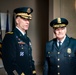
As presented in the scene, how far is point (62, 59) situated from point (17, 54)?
1.55 ft

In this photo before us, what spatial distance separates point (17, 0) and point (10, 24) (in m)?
0.80

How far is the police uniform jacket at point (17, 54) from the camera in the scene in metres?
1.66

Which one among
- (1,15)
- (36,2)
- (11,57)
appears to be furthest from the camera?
(36,2)

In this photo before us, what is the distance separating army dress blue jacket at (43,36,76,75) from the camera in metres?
1.76

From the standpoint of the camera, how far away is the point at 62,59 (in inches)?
70.1

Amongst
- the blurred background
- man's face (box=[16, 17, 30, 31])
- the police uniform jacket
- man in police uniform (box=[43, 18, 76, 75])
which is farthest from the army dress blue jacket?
the blurred background

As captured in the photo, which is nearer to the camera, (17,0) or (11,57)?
(11,57)

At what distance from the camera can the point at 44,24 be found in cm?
575

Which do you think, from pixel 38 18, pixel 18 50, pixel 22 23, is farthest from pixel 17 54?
pixel 38 18

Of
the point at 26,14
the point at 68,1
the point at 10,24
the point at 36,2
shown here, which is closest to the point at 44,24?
the point at 36,2

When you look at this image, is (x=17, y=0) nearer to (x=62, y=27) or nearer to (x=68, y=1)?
(x=68, y=1)

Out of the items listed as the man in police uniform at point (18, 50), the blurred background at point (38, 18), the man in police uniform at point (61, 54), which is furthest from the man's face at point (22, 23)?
the blurred background at point (38, 18)

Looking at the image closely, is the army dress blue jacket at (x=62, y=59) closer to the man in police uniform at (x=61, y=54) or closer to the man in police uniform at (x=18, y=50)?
the man in police uniform at (x=61, y=54)

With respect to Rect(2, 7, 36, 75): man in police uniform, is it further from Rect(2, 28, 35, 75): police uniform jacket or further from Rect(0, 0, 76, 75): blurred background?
Rect(0, 0, 76, 75): blurred background
